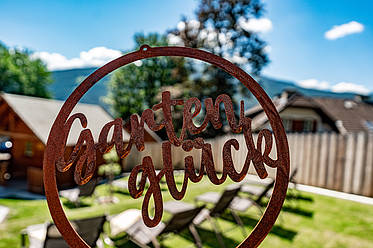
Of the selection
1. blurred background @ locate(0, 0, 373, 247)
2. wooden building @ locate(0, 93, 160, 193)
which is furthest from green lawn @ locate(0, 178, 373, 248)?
wooden building @ locate(0, 93, 160, 193)

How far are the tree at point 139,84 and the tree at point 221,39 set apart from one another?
27.4ft

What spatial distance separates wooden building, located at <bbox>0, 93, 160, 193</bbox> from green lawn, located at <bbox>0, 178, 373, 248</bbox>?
8.06ft

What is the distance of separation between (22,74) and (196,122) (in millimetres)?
28775

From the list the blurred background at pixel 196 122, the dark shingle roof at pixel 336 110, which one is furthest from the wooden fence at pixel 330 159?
the dark shingle roof at pixel 336 110

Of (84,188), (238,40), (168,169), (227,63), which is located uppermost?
(238,40)

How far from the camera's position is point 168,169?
1443 mm

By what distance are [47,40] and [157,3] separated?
111 feet

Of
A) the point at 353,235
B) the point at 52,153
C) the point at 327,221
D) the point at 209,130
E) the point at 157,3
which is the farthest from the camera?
the point at 209,130

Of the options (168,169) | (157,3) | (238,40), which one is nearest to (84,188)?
(168,169)

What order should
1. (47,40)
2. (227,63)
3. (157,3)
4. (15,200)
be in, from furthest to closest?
(47,40), (157,3), (15,200), (227,63)

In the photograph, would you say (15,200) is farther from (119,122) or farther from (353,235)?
(353,235)

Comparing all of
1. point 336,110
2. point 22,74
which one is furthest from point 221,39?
point 22,74

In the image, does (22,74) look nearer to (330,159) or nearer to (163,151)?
(330,159)

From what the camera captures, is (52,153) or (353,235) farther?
(353,235)
